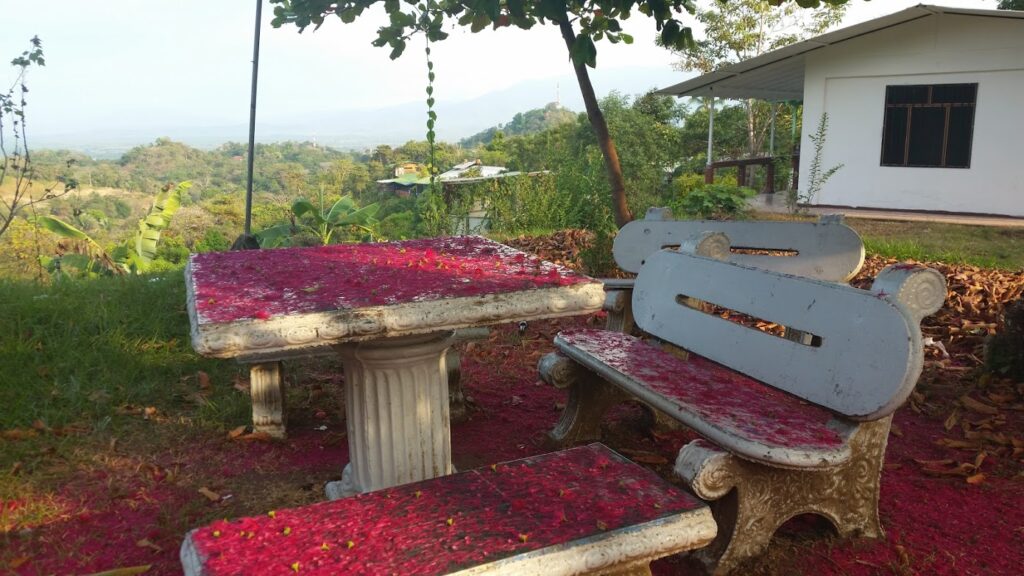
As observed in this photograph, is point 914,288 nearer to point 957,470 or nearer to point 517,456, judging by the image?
point 957,470

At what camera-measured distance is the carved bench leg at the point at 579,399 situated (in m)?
3.06

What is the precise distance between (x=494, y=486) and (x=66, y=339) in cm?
342

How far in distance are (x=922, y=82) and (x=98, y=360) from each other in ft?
39.9

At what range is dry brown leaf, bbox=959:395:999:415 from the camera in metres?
3.34

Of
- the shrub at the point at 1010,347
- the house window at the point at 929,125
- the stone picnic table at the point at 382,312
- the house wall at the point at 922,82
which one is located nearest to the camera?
the stone picnic table at the point at 382,312

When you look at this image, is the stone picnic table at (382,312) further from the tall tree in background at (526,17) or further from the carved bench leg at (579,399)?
the tall tree in background at (526,17)

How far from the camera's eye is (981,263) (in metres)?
6.25

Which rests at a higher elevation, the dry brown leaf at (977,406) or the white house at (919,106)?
the white house at (919,106)

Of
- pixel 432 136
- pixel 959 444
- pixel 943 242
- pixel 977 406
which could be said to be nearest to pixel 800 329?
pixel 959 444

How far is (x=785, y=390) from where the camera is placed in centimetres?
236

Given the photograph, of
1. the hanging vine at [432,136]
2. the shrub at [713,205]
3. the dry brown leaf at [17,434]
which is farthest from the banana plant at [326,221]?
the dry brown leaf at [17,434]

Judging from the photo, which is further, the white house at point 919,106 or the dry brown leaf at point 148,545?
the white house at point 919,106

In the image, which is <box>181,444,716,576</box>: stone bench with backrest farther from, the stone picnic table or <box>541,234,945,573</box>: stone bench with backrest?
the stone picnic table

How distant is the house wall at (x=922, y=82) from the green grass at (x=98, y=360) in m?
11.2
